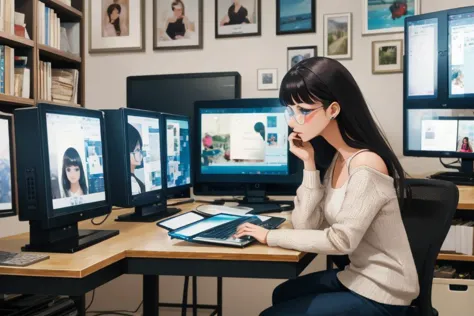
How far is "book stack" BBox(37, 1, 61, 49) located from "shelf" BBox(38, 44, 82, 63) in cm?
5

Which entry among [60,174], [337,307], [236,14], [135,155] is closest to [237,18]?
[236,14]

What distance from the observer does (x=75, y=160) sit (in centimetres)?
151

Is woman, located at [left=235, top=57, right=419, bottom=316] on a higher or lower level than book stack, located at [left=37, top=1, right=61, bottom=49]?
lower

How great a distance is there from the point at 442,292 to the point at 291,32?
172cm

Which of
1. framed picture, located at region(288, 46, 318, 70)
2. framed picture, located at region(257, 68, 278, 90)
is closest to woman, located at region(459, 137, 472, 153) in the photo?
framed picture, located at region(288, 46, 318, 70)

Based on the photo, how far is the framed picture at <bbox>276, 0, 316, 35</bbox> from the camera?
309 cm

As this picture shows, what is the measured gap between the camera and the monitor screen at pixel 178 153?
2150 mm

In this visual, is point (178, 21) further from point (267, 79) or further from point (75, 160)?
point (75, 160)

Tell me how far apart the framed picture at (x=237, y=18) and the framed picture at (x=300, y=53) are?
0.24m

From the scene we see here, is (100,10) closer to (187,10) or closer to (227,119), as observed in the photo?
(187,10)

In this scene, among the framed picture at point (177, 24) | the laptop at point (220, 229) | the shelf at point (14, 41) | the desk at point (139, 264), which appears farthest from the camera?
the framed picture at point (177, 24)

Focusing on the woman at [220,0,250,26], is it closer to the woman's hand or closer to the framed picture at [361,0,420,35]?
the framed picture at [361,0,420,35]

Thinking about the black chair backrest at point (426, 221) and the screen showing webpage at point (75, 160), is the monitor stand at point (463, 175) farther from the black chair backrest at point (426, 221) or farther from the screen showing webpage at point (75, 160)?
the screen showing webpage at point (75, 160)

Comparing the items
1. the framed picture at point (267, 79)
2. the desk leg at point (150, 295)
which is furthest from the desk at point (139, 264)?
the framed picture at point (267, 79)
